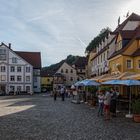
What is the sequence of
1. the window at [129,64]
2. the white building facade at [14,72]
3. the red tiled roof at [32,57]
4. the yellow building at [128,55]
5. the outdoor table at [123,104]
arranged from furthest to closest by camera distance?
the red tiled roof at [32,57] → the white building facade at [14,72] → the window at [129,64] → the yellow building at [128,55] → the outdoor table at [123,104]

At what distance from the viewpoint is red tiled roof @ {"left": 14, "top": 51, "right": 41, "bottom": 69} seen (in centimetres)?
10522

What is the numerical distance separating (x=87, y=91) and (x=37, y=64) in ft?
209

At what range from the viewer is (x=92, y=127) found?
17484 mm

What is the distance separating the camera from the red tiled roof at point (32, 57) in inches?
4142

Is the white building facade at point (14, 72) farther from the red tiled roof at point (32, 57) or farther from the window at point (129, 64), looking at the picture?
the window at point (129, 64)

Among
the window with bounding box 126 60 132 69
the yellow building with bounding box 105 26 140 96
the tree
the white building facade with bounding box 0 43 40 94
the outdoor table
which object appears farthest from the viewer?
the white building facade with bounding box 0 43 40 94

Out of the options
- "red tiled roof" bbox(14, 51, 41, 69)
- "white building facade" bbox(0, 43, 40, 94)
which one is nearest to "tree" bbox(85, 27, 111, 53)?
"red tiled roof" bbox(14, 51, 41, 69)

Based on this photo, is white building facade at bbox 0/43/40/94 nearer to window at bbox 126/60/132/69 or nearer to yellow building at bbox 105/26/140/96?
yellow building at bbox 105/26/140/96

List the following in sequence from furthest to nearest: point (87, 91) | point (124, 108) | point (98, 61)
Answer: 1. point (98, 61)
2. point (87, 91)
3. point (124, 108)

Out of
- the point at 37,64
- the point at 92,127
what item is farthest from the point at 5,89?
the point at 92,127

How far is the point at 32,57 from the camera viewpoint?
4250 inches

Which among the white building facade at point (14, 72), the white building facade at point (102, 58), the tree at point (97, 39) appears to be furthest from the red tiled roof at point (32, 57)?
the white building facade at point (102, 58)

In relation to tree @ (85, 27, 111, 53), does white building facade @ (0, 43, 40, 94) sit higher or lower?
lower

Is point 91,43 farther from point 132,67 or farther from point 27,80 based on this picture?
point 132,67
